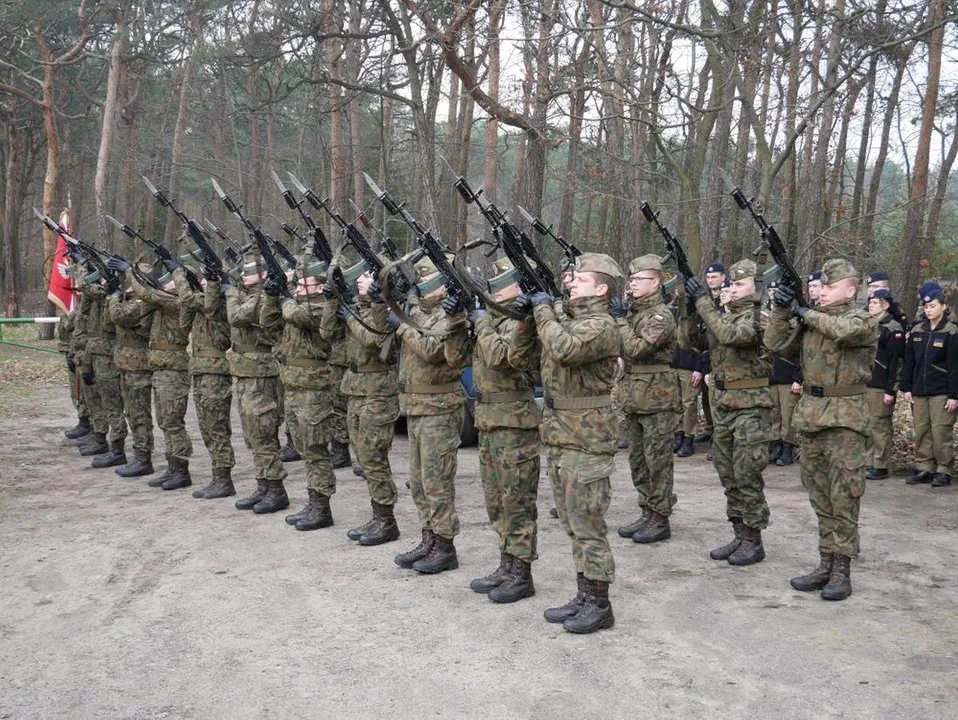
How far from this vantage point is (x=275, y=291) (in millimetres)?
6973

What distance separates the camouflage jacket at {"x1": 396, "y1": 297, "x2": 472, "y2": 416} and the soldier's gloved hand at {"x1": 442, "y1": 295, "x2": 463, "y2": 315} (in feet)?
0.70

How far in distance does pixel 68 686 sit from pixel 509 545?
2435mm

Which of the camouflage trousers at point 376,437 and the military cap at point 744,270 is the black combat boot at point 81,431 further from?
the military cap at point 744,270

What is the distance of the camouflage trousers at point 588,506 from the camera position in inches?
A: 189

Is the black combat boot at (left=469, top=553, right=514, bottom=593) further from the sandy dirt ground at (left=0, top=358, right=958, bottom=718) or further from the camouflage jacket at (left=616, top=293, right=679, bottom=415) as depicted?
the camouflage jacket at (left=616, top=293, right=679, bottom=415)

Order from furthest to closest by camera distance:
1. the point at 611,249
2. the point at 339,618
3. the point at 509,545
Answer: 1. the point at 611,249
2. the point at 509,545
3. the point at 339,618

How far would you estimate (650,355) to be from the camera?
262 inches

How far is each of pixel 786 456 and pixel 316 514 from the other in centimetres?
526

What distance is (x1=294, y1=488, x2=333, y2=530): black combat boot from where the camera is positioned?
6.82 m

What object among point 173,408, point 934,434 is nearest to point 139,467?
point 173,408

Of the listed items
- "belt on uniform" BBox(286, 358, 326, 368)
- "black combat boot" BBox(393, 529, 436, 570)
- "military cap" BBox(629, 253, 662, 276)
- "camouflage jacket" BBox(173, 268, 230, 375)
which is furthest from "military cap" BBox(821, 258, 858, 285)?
"camouflage jacket" BBox(173, 268, 230, 375)

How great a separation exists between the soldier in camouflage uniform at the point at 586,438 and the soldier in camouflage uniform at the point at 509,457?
0.43 meters

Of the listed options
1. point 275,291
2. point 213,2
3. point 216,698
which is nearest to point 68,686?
point 216,698

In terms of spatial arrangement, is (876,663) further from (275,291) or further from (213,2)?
(213,2)
